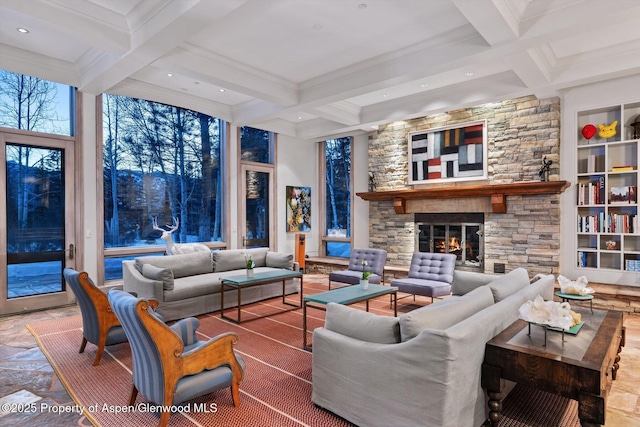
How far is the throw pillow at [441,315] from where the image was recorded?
88.7 inches

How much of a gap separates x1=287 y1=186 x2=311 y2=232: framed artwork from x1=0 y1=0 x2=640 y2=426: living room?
1.42 meters

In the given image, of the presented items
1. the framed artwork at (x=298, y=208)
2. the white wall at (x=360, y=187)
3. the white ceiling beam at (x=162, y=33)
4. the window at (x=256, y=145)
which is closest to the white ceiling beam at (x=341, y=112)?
the white wall at (x=360, y=187)

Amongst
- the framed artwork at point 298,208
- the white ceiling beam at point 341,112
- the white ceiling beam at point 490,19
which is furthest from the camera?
the framed artwork at point 298,208

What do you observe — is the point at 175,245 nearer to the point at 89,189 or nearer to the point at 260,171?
the point at 89,189

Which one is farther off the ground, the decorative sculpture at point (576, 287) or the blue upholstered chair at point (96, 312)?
the decorative sculpture at point (576, 287)

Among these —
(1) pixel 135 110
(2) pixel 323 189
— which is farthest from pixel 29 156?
(2) pixel 323 189

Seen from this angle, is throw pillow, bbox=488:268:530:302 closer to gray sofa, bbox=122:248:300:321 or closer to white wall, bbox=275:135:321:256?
gray sofa, bbox=122:248:300:321

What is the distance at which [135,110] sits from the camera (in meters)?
6.36

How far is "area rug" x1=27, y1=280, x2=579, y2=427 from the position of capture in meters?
2.54

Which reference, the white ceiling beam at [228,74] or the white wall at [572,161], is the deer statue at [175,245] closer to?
the white ceiling beam at [228,74]

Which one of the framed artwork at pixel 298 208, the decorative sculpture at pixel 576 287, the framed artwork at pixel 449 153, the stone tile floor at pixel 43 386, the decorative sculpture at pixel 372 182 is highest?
the framed artwork at pixel 449 153

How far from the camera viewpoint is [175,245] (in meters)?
6.11

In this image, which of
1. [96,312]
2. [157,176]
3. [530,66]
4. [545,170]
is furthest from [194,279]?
[545,170]

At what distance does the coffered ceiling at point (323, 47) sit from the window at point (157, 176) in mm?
493
